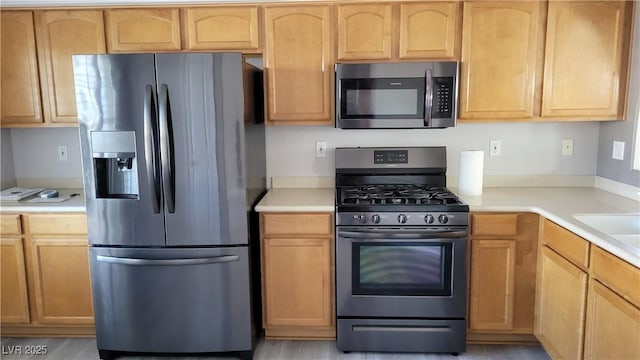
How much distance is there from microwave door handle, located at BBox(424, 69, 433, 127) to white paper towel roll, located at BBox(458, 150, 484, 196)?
1.09 ft

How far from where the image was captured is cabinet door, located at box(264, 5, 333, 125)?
265 cm

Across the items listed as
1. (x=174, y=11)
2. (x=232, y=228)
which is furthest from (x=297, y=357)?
(x=174, y=11)

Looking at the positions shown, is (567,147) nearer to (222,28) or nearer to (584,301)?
(584,301)

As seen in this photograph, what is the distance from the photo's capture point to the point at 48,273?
2.64 meters

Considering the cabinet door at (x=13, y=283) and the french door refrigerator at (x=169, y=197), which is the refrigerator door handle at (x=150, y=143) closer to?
the french door refrigerator at (x=169, y=197)

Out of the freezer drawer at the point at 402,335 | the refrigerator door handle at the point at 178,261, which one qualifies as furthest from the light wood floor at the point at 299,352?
the refrigerator door handle at the point at 178,261

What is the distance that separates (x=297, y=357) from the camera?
8.38 ft

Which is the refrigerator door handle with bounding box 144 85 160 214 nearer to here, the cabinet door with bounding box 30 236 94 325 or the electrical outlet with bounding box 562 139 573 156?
the cabinet door with bounding box 30 236 94 325

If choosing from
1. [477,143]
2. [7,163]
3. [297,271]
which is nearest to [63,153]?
[7,163]

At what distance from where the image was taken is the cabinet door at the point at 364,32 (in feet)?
8.64

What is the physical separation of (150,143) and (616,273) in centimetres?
217

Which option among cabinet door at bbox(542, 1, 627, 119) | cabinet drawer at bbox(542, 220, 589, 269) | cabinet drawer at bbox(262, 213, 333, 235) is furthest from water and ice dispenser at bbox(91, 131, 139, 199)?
cabinet door at bbox(542, 1, 627, 119)

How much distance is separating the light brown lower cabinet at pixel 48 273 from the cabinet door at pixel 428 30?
86.9 inches

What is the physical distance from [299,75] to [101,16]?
127 centimetres
